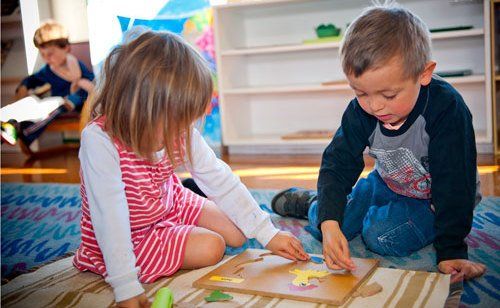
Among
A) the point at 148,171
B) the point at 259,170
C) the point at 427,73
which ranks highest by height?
the point at 427,73

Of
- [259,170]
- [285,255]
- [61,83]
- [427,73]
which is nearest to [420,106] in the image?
[427,73]

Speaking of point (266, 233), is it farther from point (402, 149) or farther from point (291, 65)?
point (291, 65)

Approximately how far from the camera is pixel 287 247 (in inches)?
38.1

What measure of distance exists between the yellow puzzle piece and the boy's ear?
352 millimetres

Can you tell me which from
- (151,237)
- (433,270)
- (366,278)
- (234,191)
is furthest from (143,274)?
(433,270)

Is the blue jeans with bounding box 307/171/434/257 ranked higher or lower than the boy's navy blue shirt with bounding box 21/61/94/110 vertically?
lower

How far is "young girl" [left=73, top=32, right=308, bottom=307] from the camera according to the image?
0.83m

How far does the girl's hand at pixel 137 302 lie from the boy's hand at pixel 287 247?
0.26 meters

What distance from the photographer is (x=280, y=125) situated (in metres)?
2.66

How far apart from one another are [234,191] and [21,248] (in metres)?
Result: 0.55

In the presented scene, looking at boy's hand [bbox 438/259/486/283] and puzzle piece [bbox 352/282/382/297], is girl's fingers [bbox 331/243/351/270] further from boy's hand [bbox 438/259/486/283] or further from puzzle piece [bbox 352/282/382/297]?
boy's hand [bbox 438/259/486/283]

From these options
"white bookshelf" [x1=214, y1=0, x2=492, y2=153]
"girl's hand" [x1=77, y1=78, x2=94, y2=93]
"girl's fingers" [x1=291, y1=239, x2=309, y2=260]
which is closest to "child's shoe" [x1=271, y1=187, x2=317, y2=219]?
"girl's fingers" [x1=291, y1=239, x2=309, y2=260]

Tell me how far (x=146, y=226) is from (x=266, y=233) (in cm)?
22

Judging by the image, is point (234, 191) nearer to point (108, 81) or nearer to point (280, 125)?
point (108, 81)
